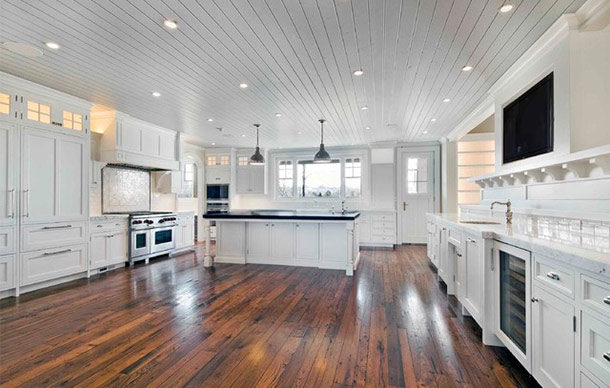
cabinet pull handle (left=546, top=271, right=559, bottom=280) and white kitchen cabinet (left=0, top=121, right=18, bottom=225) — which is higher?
white kitchen cabinet (left=0, top=121, right=18, bottom=225)

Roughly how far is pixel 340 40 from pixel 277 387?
2749 millimetres

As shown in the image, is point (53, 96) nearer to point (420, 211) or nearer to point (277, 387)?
point (277, 387)

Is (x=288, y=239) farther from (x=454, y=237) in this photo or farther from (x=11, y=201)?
Answer: (x=11, y=201)

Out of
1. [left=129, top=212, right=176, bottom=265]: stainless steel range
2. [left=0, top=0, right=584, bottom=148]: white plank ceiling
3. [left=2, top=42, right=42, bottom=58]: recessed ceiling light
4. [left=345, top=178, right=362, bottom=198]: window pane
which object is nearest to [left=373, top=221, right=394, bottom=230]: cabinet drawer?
[left=345, top=178, right=362, bottom=198]: window pane

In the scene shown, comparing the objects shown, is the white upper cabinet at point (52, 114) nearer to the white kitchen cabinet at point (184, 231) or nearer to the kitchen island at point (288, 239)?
the kitchen island at point (288, 239)

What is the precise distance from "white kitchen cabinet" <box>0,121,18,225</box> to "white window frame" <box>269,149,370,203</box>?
17.9 ft

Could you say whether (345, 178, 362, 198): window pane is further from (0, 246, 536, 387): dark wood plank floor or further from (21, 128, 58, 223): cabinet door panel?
(21, 128, 58, 223): cabinet door panel

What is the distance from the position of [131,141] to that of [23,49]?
8.09 ft

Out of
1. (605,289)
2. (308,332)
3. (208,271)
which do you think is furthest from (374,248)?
(605,289)

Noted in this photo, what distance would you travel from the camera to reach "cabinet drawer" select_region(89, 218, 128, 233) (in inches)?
177

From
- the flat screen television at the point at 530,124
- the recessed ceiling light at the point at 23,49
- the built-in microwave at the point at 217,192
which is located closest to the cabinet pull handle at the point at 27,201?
the recessed ceiling light at the point at 23,49

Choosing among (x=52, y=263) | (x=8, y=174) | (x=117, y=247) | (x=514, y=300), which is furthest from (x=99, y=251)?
(x=514, y=300)

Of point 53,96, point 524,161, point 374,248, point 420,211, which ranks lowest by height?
point 374,248

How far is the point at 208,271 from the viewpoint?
4695 mm
